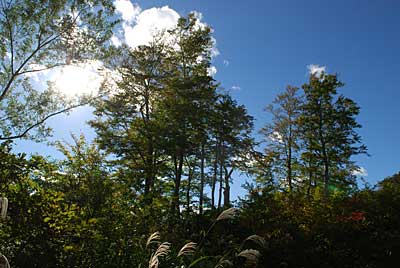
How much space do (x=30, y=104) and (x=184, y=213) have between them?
31.8 ft

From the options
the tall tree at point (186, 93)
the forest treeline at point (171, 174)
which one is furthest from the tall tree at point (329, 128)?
the tall tree at point (186, 93)

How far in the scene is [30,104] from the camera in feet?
45.4

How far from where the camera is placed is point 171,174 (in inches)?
677

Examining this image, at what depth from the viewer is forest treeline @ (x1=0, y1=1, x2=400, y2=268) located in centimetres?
381

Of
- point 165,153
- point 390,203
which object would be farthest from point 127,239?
point 165,153

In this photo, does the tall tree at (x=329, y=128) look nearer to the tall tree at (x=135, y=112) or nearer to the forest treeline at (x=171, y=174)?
the forest treeline at (x=171, y=174)

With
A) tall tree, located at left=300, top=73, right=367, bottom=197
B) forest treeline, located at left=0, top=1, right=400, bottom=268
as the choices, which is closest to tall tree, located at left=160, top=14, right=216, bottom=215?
forest treeline, located at left=0, top=1, right=400, bottom=268

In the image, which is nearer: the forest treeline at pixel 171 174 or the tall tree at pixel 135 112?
the forest treeline at pixel 171 174

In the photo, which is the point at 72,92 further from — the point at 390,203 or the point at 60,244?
the point at 390,203

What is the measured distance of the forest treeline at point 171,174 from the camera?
3.81 m

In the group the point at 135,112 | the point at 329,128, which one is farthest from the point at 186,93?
the point at 329,128

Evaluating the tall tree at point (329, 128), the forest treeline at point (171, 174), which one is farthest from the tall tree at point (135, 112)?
the tall tree at point (329, 128)

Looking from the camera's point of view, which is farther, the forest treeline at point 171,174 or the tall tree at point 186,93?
the tall tree at point 186,93

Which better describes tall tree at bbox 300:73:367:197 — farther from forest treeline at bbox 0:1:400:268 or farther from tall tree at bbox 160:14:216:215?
tall tree at bbox 160:14:216:215
